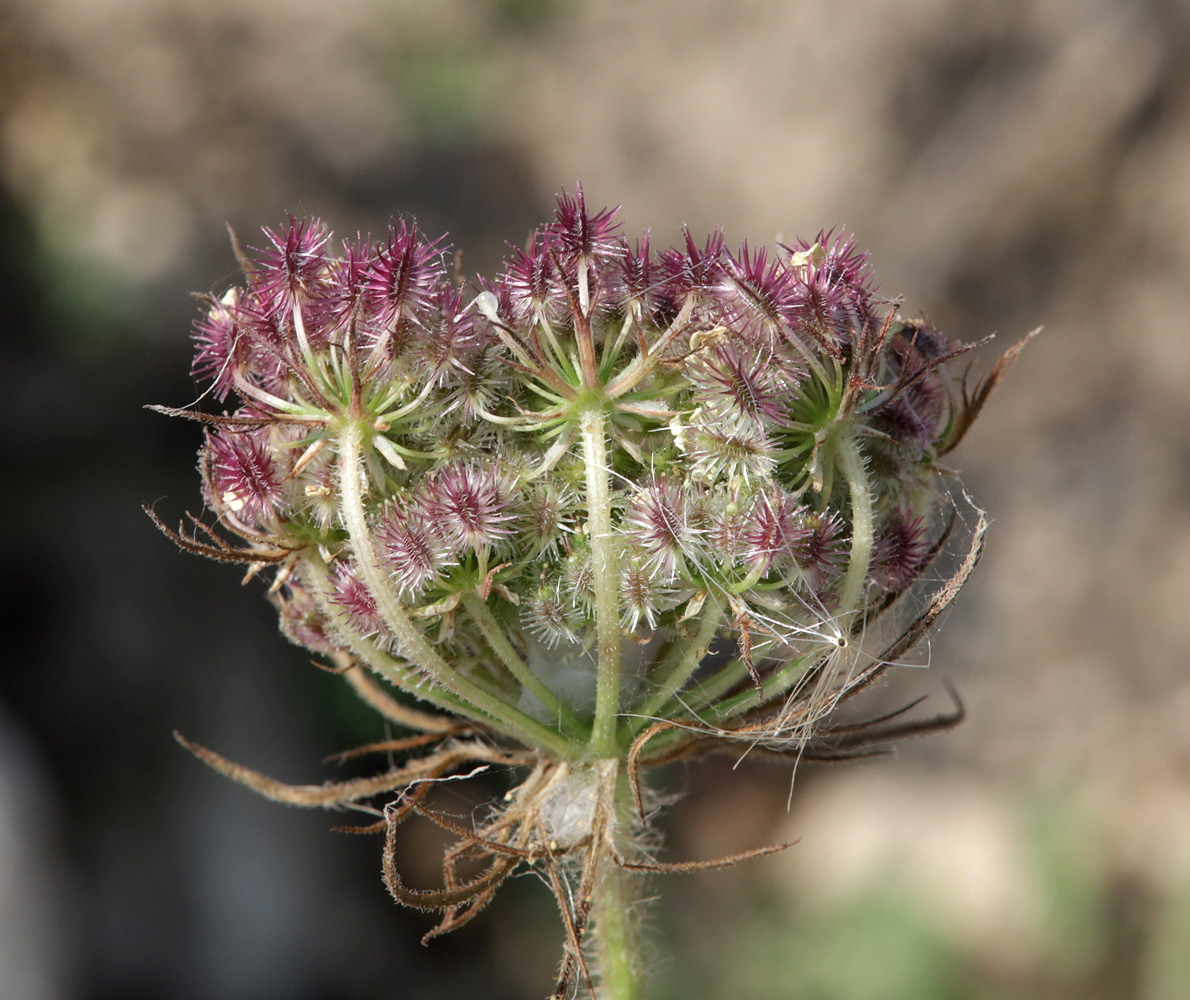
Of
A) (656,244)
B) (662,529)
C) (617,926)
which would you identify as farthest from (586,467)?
(656,244)

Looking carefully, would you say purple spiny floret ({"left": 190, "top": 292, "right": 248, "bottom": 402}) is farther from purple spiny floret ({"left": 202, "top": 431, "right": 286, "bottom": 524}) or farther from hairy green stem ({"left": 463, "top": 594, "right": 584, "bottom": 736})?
hairy green stem ({"left": 463, "top": 594, "right": 584, "bottom": 736})

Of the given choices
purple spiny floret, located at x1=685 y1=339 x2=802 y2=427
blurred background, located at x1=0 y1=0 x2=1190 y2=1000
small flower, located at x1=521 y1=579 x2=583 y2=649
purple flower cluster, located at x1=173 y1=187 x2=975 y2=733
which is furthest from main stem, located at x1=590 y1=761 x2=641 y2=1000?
blurred background, located at x1=0 y1=0 x2=1190 y2=1000

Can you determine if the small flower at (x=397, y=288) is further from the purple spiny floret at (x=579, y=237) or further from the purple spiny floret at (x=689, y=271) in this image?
the purple spiny floret at (x=689, y=271)

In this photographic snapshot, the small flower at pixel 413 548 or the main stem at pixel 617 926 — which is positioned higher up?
the small flower at pixel 413 548

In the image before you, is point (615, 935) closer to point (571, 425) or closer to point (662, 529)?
point (662, 529)

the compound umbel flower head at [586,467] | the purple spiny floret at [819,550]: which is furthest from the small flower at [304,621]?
the purple spiny floret at [819,550]

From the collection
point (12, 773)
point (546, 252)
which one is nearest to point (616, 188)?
point (12, 773)
